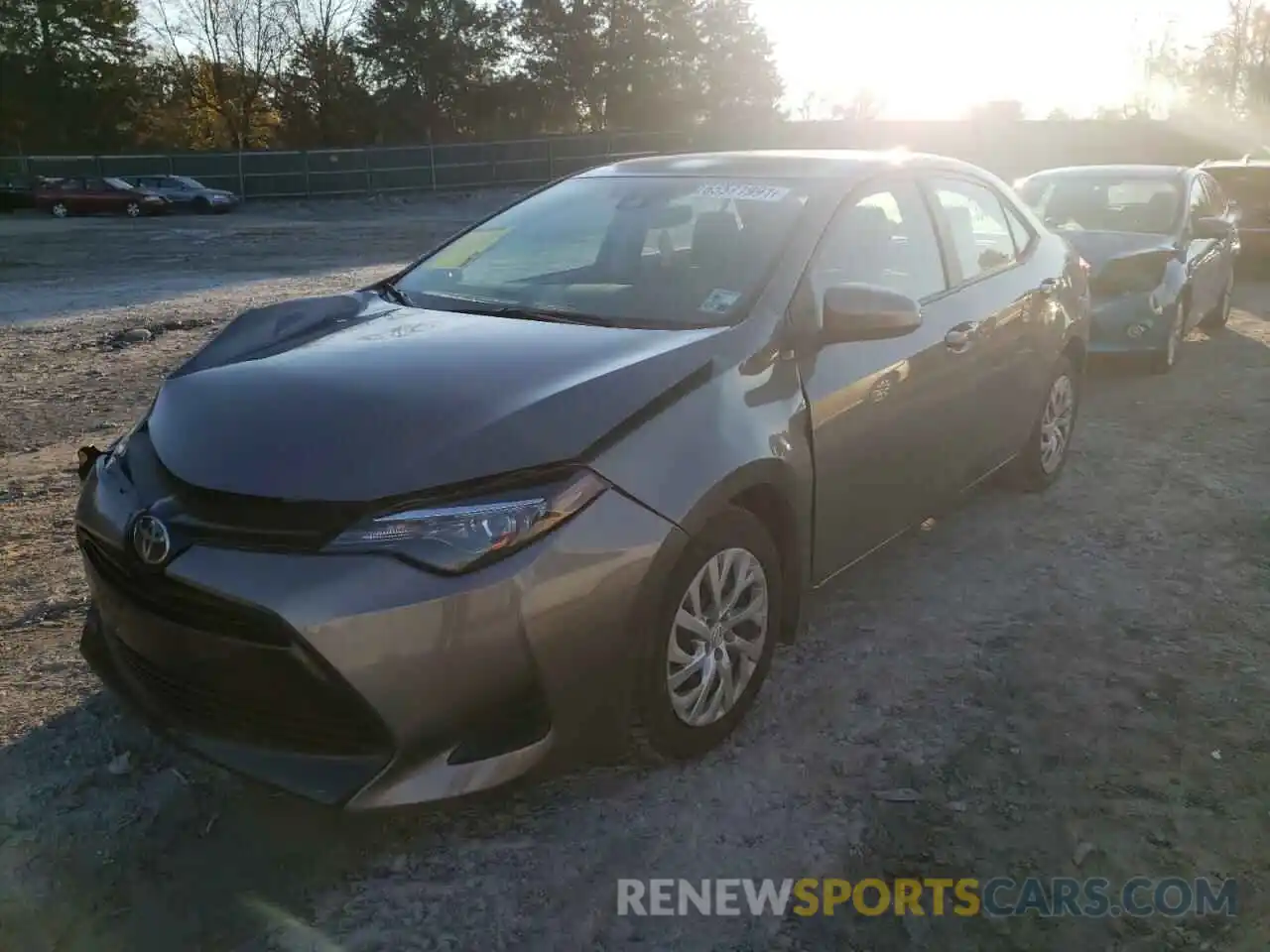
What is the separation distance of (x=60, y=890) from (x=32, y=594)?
1.94m

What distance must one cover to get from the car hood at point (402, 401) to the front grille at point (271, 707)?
403 mm

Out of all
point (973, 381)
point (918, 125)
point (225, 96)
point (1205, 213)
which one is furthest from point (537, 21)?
point (973, 381)

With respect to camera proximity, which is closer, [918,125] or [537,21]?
[918,125]

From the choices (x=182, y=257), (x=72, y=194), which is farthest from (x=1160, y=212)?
(x=72, y=194)

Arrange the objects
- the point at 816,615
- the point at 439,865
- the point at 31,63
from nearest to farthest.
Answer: the point at 439,865 → the point at 816,615 → the point at 31,63

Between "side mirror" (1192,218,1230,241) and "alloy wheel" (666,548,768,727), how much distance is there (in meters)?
7.14

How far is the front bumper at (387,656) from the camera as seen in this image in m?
2.42

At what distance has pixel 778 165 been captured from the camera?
426cm

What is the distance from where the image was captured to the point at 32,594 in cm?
426

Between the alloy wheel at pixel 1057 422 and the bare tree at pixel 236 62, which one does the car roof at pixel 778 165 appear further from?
the bare tree at pixel 236 62

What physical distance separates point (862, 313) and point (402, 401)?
148 centimetres

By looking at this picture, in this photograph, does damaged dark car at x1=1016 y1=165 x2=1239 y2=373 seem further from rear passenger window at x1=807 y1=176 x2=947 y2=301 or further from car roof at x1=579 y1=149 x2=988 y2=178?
rear passenger window at x1=807 y1=176 x2=947 y2=301

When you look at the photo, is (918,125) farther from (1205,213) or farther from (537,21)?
(1205,213)

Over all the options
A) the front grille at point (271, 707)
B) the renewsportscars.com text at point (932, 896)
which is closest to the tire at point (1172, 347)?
the renewsportscars.com text at point (932, 896)
